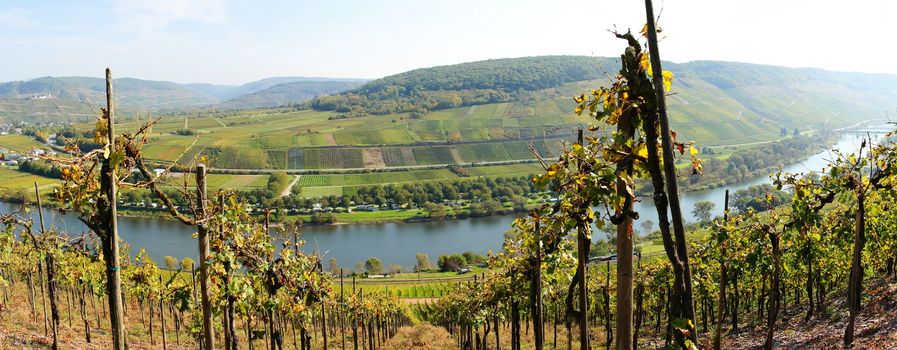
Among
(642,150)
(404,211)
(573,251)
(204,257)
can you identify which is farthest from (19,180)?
(642,150)

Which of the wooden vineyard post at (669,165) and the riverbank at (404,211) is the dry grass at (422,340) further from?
the riverbank at (404,211)

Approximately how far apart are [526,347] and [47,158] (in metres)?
18.8

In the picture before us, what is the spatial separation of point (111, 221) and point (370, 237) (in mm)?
63195

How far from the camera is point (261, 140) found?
4756 inches

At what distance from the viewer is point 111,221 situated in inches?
177

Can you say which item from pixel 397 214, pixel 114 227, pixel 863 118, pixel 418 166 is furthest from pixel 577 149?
pixel 863 118

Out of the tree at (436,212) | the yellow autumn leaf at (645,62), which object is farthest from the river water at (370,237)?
the yellow autumn leaf at (645,62)

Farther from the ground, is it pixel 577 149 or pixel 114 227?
pixel 577 149

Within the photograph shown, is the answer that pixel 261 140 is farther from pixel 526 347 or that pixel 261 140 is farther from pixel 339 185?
pixel 526 347

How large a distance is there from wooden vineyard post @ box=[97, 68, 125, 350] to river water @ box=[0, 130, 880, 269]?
5058 cm

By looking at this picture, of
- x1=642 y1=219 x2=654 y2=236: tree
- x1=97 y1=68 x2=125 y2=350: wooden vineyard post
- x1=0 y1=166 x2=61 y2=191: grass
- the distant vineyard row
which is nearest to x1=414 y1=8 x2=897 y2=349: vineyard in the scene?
x1=97 y1=68 x2=125 y2=350: wooden vineyard post

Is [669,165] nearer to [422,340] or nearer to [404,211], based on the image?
[422,340]

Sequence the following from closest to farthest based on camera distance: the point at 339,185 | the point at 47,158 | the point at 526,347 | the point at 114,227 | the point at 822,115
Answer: the point at 47,158, the point at 114,227, the point at 526,347, the point at 339,185, the point at 822,115

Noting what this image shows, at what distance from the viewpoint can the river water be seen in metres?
58.9
